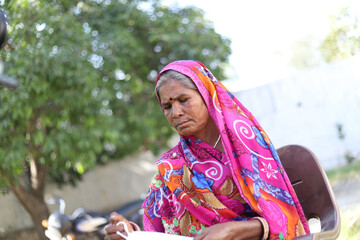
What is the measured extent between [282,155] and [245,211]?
0.40 m

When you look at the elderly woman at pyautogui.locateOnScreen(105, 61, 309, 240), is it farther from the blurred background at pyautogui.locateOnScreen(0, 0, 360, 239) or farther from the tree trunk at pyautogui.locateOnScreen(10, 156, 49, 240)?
the tree trunk at pyautogui.locateOnScreen(10, 156, 49, 240)

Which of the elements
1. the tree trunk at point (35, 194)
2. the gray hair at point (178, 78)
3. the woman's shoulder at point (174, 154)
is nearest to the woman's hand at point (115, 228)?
the woman's shoulder at point (174, 154)

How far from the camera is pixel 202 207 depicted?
1.76m

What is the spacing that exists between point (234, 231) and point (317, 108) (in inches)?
392

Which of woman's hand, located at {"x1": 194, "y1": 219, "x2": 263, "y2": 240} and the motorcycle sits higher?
woman's hand, located at {"x1": 194, "y1": 219, "x2": 263, "y2": 240}

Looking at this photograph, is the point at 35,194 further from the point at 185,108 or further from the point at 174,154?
the point at 185,108

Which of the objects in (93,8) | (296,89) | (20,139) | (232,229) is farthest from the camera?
(296,89)

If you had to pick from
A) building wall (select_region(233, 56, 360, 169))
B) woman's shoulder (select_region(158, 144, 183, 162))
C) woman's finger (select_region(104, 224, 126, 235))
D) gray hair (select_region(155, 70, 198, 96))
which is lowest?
building wall (select_region(233, 56, 360, 169))

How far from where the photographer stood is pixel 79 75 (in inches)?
217

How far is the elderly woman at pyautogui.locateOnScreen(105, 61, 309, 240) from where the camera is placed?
1706 mm

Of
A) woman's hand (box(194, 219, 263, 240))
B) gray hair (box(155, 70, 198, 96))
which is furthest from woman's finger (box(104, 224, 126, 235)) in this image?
gray hair (box(155, 70, 198, 96))

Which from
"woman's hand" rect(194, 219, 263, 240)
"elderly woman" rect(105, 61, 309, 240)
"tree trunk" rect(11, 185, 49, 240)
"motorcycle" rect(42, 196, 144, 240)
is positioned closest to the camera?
"woman's hand" rect(194, 219, 263, 240)

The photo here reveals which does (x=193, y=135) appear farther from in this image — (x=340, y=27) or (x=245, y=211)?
(x=340, y=27)

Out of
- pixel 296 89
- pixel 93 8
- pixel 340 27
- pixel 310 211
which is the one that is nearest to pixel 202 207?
pixel 310 211
